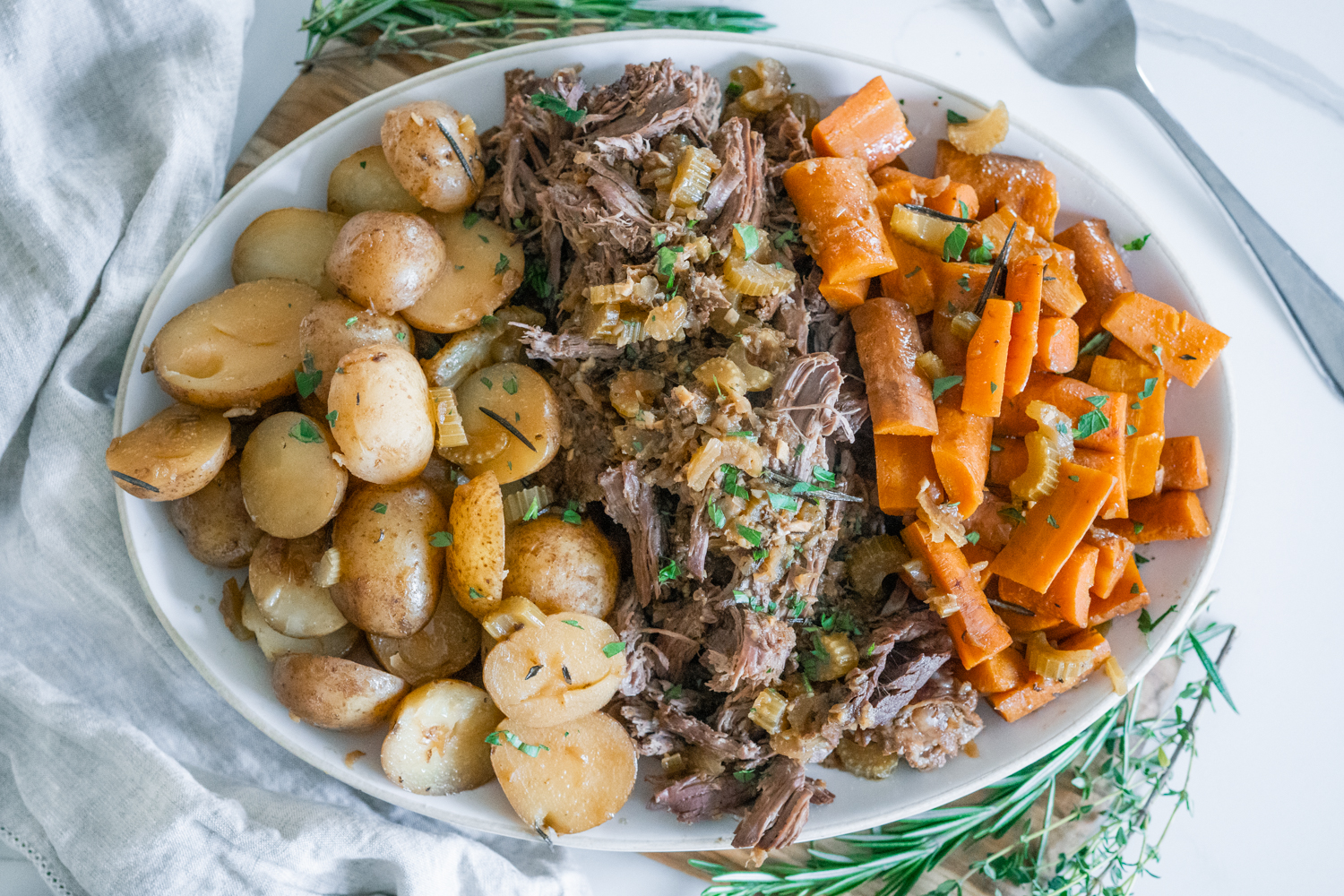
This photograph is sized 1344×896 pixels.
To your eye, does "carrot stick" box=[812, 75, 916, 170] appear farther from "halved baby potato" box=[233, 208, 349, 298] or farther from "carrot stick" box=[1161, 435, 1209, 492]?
"halved baby potato" box=[233, 208, 349, 298]

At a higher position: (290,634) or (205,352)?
(205,352)

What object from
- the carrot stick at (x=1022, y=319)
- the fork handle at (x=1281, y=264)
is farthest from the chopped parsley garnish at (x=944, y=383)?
the fork handle at (x=1281, y=264)

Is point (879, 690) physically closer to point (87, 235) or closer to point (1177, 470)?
point (1177, 470)

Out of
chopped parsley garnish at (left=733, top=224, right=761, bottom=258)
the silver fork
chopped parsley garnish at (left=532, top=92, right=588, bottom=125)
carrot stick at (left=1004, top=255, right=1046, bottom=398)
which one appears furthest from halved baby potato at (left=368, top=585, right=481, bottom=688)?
the silver fork

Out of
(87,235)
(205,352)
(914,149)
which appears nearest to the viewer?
(205,352)

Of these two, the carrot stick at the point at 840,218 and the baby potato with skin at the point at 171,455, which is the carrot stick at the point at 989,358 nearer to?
the carrot stick at the point at 840,218

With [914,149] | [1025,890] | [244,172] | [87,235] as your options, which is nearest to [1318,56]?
[914,149]
